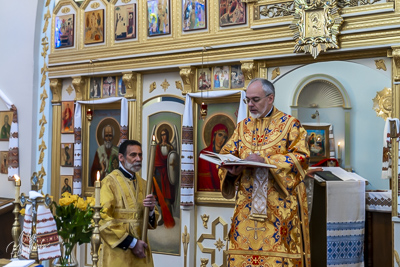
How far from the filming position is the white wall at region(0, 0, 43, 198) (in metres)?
9.63

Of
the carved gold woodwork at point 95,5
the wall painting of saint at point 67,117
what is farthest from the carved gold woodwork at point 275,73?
the wall painting of saint at point 67,117

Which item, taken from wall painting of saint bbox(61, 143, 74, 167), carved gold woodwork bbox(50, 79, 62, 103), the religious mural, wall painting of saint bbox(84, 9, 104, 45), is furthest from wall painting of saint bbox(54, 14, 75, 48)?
wall painting of saint bbox(61, 143, 74, 167)

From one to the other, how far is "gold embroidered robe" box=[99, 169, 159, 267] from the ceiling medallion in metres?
2.94

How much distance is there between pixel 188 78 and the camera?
8.09m

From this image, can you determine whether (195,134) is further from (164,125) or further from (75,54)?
(75,54)

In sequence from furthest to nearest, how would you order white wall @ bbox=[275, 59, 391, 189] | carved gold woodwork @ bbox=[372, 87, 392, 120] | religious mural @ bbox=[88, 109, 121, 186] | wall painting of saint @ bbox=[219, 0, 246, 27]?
1. religious mural @ bbox=[88, 109, 121, 186]
2. wall painting of saint @ bbox=[219, 0, 246, 27]
3. white wall @ bbox=[275, 59, 391, 189]
4. carved gold woodwork @ bbox=[372, 87, 392, 120]

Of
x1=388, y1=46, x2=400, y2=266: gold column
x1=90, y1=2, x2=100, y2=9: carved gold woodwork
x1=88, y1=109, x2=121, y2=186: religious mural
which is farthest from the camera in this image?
x1=90, y1=2, x2=100, y2=9: carved gold woodwork

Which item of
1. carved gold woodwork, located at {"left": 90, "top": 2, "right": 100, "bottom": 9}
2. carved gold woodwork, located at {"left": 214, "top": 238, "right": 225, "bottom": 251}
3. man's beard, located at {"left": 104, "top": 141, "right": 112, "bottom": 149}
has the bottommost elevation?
carved gold woodwork, located at {"left": 214, "top": 238, "right": 225, "bottom": 251}

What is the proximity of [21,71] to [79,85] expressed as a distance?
1.36m

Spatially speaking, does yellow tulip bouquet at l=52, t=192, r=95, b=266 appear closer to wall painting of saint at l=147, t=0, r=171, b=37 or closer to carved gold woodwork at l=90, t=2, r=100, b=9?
wall painting of saint at l=147, t=0, r=171, b=37

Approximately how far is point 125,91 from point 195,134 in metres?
1.48

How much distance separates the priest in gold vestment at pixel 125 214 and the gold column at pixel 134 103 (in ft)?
10.4

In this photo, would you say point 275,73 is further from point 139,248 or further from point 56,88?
point 56,88

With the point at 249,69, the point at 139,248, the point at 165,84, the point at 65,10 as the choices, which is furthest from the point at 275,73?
the point at 65,10
